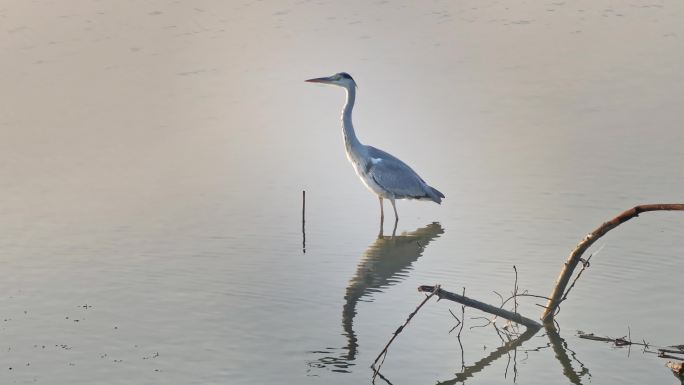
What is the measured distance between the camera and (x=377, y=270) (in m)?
11.7

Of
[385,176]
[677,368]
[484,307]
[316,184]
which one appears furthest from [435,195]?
[677,368]

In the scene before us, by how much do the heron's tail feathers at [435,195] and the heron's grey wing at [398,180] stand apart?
0.06 m

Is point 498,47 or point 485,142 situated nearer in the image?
point 485,142

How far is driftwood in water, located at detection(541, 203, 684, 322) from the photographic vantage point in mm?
7804

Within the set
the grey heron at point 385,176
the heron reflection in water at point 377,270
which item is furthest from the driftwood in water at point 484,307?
the grey heron at point 385,176

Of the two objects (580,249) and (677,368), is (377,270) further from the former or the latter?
(677,368)

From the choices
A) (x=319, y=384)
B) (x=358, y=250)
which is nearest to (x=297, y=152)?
(x=358, y=250)

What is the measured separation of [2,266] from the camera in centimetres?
1145

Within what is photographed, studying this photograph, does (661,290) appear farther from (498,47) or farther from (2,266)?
(498,47)

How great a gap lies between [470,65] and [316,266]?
444 inches

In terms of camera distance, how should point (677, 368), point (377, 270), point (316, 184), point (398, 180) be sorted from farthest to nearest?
point (316, 184) → point (398, 180) → point (377, 270) → point (677, 368)

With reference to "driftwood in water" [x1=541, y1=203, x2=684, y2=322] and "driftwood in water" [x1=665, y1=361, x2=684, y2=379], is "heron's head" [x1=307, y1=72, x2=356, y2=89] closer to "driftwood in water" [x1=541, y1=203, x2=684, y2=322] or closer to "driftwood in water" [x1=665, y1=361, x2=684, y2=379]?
"driftwood in water" [x1=541, y1=203, x2=684, y2=322]

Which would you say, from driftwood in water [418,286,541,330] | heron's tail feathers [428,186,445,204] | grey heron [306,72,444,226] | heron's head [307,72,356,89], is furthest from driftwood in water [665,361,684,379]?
heron's head [307,72,356,89]

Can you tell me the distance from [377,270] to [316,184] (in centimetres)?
342
